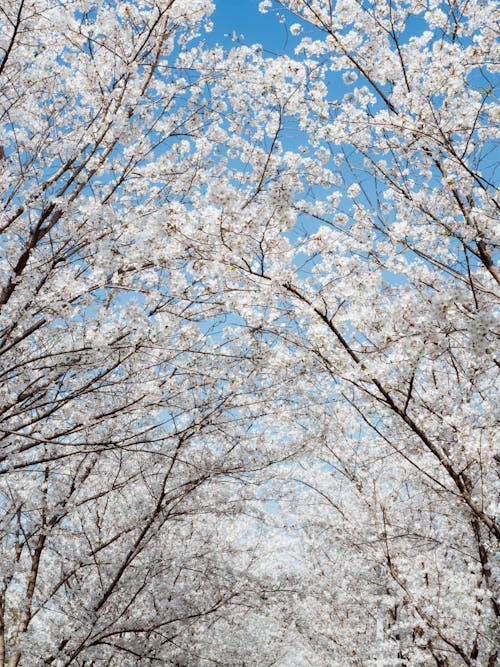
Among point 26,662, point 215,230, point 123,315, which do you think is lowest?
point 26,662

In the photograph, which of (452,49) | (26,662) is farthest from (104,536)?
(452,49)

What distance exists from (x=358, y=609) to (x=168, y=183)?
367 inches

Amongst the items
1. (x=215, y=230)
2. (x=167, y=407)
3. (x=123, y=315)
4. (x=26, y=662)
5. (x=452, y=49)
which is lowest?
(x=26, y=662)

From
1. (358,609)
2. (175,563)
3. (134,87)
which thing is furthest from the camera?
(358,609)

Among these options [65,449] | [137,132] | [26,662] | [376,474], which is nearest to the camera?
[137,132]

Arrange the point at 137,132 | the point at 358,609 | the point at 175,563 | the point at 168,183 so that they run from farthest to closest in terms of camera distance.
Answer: the point at 358,609, the point at 175,563, the point at 168,183, the point at 137,132

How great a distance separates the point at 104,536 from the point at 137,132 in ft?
20.0

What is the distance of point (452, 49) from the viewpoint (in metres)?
4.00

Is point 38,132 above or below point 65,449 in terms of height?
above

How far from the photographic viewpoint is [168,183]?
4473 millimetres

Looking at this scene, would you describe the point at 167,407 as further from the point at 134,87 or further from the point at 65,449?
the point at 134,87

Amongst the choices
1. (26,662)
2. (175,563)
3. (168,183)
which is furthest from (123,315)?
(26,662)

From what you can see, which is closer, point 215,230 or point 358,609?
point 215,230

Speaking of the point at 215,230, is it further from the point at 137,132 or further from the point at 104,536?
the point at 104,536
